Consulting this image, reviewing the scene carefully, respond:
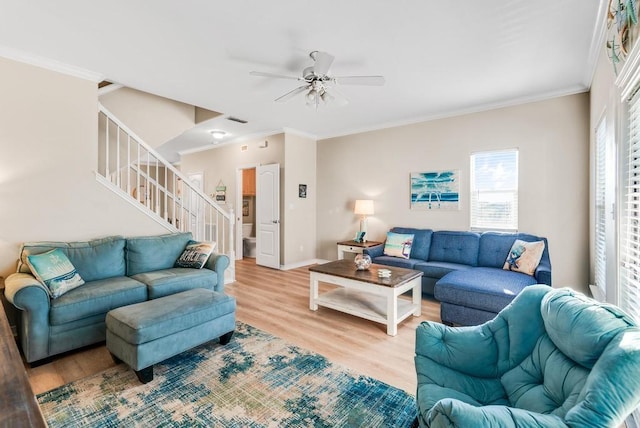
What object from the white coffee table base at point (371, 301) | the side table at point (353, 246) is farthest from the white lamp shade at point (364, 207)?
the white coffee table base at point (371, 301)

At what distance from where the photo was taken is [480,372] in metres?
1.50

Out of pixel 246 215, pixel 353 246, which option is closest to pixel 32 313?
pixel 353 246

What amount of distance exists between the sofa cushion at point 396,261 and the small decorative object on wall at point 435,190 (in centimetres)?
102

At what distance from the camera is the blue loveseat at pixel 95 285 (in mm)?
2314

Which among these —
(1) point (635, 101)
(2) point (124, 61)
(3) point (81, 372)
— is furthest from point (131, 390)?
(1) point (635, 101)

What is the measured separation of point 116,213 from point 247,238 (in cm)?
370

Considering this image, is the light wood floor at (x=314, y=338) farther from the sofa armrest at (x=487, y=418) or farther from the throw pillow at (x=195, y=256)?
the sofa armrest at (x=487, y=418)

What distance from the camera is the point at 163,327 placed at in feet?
7.12

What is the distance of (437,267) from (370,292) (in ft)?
4.12

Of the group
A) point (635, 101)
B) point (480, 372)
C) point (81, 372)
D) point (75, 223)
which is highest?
point (635, 101)

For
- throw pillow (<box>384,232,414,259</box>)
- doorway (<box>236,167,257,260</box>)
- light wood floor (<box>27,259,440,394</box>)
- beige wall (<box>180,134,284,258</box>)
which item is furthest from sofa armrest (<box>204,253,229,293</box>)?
doorway (<box>236,167,257,260</box>)

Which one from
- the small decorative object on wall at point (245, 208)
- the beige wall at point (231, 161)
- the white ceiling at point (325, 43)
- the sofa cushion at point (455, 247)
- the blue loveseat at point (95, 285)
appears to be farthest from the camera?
the small decorative object on wall at point (245, 208)

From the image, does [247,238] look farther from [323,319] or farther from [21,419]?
[21,419]

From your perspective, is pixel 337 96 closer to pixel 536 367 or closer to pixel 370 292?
pixel 370 292
